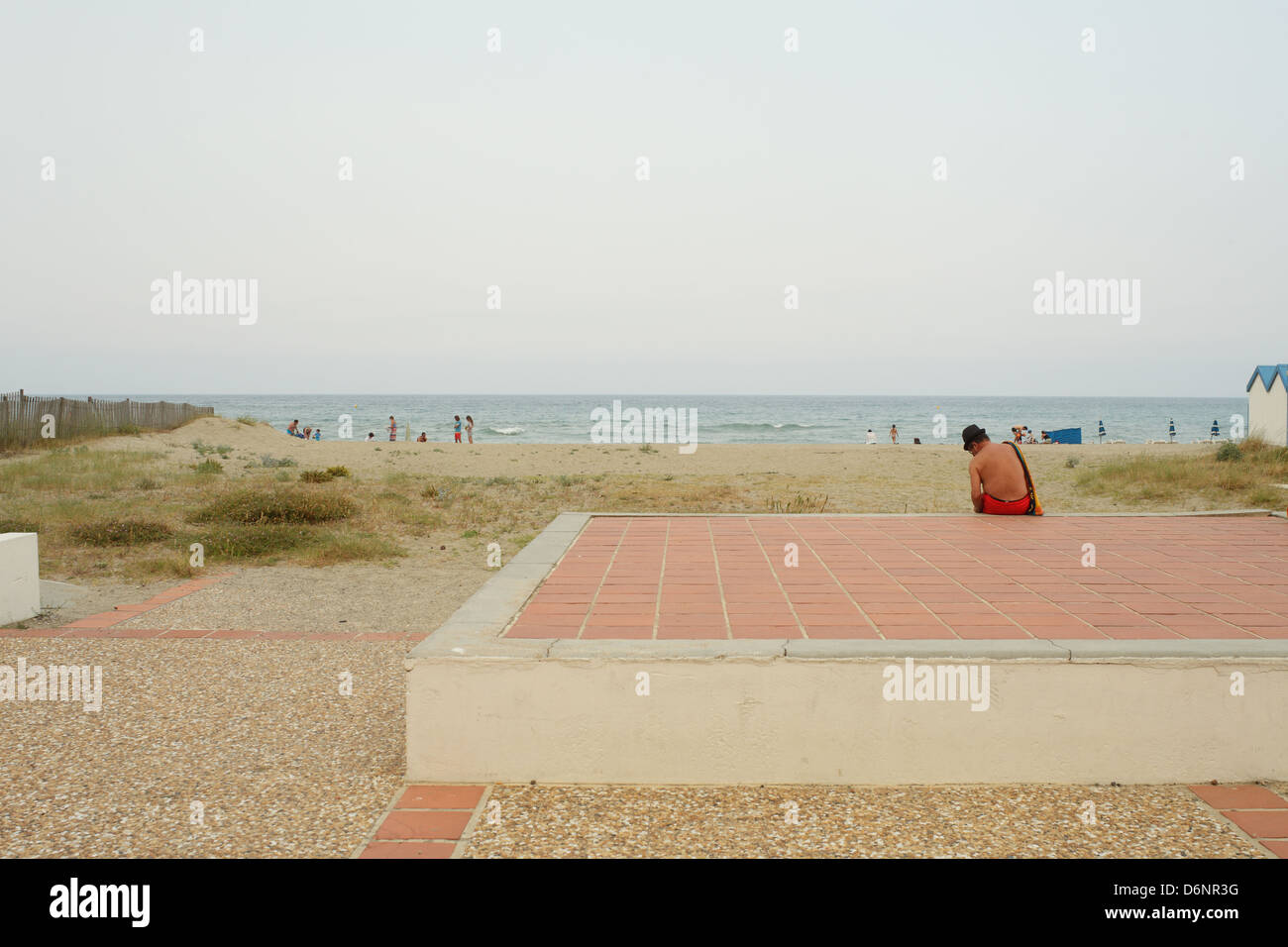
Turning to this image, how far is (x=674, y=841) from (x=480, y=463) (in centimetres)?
2337

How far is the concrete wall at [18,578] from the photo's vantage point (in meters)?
6.63

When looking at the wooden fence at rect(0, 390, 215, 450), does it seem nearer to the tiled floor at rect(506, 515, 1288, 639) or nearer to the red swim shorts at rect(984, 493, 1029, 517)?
the tiled floor at rect(506, 515, 1288, 639)

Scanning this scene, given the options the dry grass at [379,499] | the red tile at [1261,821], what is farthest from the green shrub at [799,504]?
the red tile at [1261,821]

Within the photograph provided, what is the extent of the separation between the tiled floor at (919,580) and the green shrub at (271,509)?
612 cm

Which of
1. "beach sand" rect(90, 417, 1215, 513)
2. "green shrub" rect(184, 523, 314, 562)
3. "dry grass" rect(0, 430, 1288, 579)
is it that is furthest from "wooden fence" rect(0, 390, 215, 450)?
"green shrub" rect(184, 523, 314, 562)

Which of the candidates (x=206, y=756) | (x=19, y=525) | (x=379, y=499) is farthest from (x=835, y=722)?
(x=379, y=499)

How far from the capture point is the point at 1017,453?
751cm

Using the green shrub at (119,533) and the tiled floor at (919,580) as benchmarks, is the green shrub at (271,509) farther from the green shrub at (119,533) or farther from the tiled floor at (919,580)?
the tiled floor at (919,580)

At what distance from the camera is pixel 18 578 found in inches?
267

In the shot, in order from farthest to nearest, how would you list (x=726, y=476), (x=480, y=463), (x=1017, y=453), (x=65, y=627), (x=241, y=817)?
(x=480, y=463) < (x=726, y=476) < (x=1017, y=453) < (x=65, y=627) < (x=241, y=817)

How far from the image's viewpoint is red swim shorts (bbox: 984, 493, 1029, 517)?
746 cm

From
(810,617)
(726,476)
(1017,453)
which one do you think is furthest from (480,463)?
(810,617)

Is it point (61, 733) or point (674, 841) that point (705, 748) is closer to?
point (674, 841)
